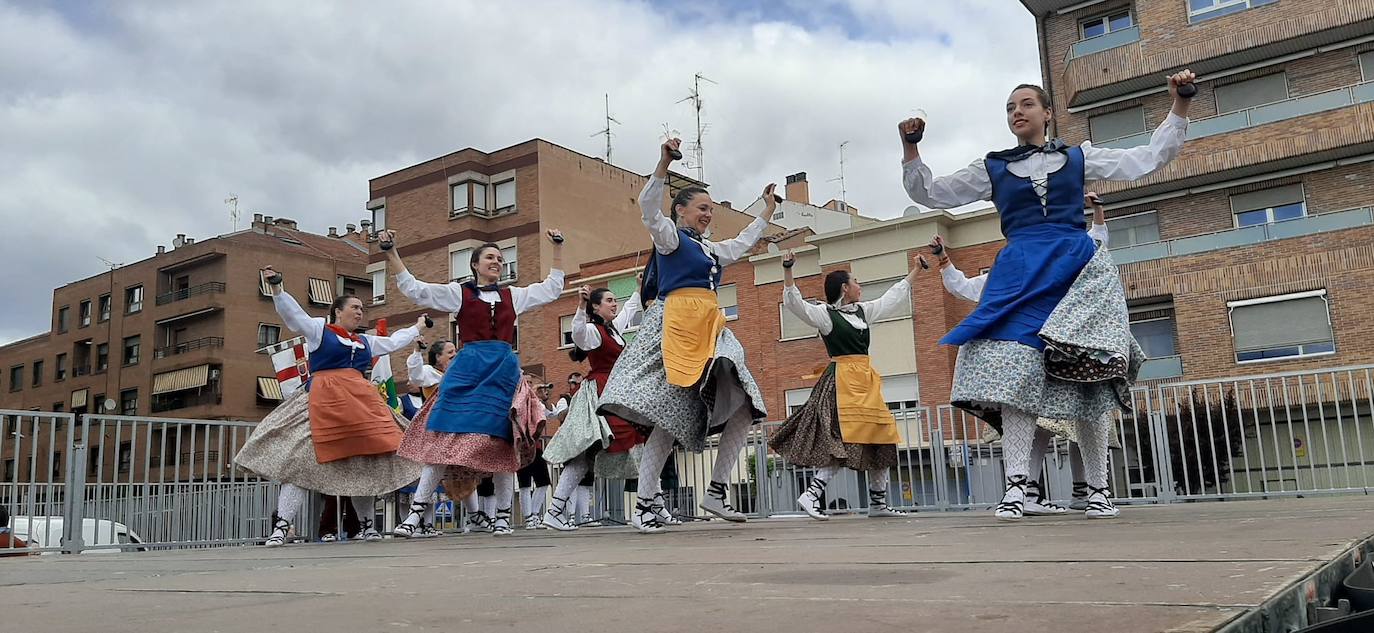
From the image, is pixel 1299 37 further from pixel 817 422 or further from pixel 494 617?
pixel 494 617

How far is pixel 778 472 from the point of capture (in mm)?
12586

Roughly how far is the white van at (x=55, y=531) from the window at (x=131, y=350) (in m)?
51.4

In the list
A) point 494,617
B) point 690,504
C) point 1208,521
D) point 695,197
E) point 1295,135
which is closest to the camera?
point 494,617

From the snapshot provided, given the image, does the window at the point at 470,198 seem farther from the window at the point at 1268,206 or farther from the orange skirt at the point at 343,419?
the orange skirt at the point at 343,419

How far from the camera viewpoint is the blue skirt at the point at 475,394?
7539 millimetres

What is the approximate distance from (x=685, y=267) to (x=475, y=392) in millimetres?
2122

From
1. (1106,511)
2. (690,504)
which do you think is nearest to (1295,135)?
(690,504)

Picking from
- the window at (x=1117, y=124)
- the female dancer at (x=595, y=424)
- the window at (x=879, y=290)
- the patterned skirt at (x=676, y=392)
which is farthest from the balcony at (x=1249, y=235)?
the patterned skirt at (x=676, y=392)

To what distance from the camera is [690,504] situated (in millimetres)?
13117

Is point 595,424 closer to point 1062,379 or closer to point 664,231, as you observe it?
point 664,231

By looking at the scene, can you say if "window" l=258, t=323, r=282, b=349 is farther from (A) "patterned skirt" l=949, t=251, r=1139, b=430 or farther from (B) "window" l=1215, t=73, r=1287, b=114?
(A) "patterned skirt" l=949, t=251, r=1139, b=430

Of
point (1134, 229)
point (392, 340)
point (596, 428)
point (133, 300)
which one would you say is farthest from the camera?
point (133, 300)

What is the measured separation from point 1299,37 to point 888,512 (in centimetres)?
2489

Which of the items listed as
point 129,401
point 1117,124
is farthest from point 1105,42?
point 129,401
